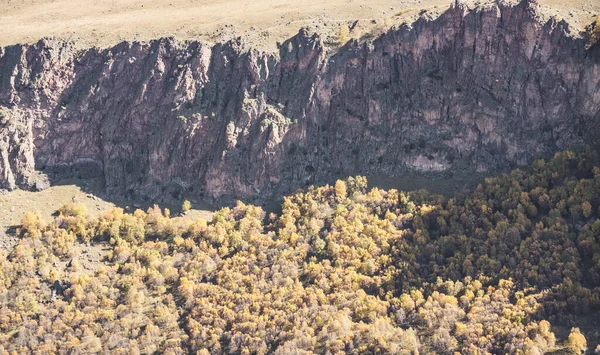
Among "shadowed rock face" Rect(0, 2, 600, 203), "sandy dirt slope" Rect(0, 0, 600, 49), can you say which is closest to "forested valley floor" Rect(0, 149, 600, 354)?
"shadowed rock face" Rect(0, 2, 600, 203)

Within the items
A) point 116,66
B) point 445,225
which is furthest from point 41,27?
point 445,225

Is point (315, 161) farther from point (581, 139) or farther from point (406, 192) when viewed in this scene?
point (581, 139)

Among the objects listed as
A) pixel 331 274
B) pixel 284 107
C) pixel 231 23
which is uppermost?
pixel 231 23

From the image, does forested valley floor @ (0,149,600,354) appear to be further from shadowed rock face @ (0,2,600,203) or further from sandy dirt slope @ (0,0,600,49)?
sandy dirt slope @ (0,0,600,49)

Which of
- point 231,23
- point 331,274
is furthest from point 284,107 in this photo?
point 331,274

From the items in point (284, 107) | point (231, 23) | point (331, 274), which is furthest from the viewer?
point (231, 23)

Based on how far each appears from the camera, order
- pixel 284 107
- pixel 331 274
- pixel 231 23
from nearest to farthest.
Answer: pixel 331 274 < pixel 284 107 < pixel 231 23

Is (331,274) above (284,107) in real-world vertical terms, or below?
below

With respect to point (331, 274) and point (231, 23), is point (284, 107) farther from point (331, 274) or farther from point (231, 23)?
point (331, 274)

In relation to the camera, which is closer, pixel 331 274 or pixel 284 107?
pixel 331 274
